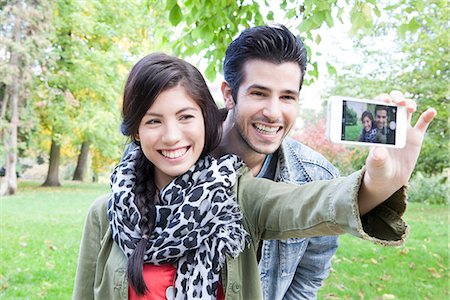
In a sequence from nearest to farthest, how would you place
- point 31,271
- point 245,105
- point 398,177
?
point 398,177 → point 245,105 → point 31,271

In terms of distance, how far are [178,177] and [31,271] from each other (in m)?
4.44

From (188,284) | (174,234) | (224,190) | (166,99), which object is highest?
(166,99)

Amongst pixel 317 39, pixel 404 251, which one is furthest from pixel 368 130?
pixel 404 251

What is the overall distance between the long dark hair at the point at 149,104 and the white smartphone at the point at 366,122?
507 mm

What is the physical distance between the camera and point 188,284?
53.7 inches

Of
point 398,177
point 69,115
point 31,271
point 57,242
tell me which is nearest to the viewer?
point 398,177

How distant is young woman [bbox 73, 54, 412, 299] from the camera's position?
1.37 m

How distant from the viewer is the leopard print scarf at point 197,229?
4.48 ft

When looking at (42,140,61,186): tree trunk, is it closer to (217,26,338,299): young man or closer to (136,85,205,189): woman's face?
(217,26,338,299): young man

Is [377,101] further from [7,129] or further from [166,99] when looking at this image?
[7,129]

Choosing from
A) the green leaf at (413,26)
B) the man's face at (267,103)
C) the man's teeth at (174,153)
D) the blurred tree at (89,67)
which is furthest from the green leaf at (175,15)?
the blurred tree at (89,67)

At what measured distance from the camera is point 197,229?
1.38 meters

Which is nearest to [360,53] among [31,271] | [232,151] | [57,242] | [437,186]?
[437,186]

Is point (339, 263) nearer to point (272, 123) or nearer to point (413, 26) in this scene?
point (413, 26)
